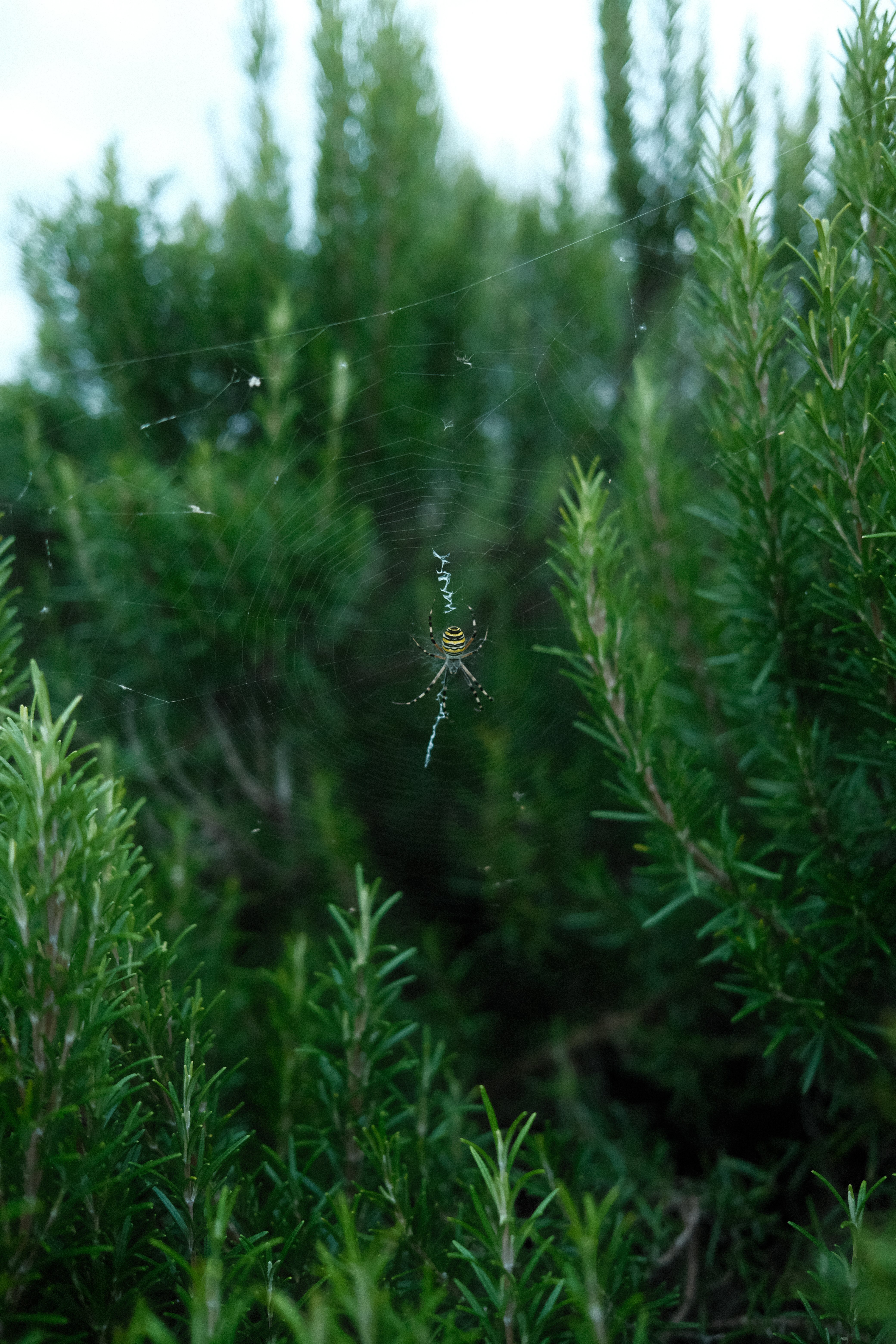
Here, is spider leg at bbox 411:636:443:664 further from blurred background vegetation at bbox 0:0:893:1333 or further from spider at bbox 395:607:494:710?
blurred background vegetation at bbox 0:0:893:1333

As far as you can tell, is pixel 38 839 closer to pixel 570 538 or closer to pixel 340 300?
pixel 570 538

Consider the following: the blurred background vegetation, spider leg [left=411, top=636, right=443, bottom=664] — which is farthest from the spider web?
spider leg [left=411, top=636, right=443, bottom=664]

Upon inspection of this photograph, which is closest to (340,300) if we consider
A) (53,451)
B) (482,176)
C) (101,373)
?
(101,373)

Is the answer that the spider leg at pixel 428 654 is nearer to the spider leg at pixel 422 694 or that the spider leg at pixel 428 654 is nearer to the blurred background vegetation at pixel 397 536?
the spider leg at pixel 422 694

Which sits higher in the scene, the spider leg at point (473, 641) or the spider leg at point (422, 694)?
the spider leg at point (473, 641)

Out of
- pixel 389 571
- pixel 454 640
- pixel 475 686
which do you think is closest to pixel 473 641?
pixel 454 640

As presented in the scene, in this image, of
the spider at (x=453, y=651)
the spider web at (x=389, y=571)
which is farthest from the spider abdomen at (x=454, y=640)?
the spider web at (x=389, y=571)
